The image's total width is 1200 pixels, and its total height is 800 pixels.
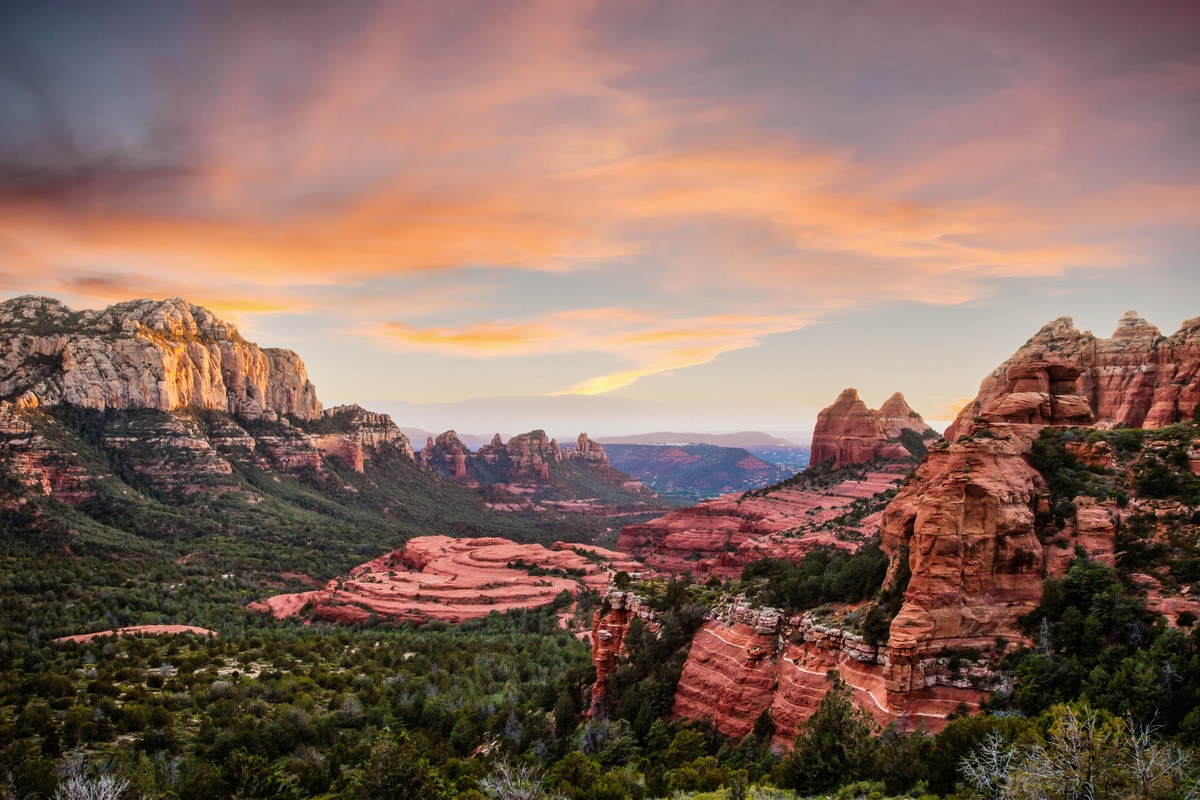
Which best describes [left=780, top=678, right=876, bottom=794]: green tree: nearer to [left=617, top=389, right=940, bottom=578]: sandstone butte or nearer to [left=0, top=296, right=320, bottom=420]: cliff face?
[left=617, top=389, right=940, bottom=578]: sandstone butte

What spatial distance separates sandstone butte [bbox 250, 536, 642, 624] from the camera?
69.6 metres

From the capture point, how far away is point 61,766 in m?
25.3

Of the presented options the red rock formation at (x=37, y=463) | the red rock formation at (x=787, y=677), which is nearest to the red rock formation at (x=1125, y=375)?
the red rock formation at (x=787, y=677)

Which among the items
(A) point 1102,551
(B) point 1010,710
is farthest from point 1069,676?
(A) point 1102,551

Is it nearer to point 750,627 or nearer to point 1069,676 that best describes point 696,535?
point 750,627

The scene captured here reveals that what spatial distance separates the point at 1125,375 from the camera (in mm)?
42594

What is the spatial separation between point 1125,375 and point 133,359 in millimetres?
138739

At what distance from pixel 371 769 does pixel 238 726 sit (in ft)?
50.5

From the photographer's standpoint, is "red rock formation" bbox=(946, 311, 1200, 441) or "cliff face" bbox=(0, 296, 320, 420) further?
"cliff face" bbox=(0, 296, 320, 420)

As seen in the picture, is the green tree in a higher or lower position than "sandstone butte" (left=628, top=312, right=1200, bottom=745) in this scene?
lower

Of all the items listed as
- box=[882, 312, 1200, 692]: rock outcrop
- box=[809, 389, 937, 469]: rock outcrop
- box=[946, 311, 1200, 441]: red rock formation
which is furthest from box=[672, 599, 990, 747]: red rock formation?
box=[809, 389, 937, 469]: rock outcrop

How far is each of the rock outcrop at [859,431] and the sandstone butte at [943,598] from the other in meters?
65.2

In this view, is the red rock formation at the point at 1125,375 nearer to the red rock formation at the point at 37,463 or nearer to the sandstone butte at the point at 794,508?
the sandstone butte at the point at 794,508

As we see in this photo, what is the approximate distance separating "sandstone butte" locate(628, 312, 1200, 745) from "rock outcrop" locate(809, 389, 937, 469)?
65225 millimetres
